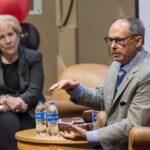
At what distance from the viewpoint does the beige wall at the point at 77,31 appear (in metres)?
4.59

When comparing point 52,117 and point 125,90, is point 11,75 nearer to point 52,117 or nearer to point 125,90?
point 52,117

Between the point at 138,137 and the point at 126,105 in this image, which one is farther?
the point at 126,105

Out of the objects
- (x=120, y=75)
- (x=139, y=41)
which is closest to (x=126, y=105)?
(x=120, y=75)

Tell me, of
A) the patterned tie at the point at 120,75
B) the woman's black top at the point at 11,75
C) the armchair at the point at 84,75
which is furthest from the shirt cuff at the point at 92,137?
the woman's black top at the point at 11,75

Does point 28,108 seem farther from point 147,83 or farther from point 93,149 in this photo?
→ point 147,83

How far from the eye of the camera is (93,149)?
111 inches

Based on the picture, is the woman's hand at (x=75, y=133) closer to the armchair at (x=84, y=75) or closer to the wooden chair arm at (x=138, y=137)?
the wooden chair arm at (x=138, y=137)

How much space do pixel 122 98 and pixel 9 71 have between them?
1331mm

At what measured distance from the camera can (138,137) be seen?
2422 millimetres

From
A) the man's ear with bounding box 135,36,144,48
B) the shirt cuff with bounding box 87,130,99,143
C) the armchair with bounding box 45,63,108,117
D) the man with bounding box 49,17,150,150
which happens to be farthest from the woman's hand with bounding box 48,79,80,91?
the armchair with bounding box 45,63,108,117

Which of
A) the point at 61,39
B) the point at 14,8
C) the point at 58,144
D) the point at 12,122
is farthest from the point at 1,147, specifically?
the point at 61,39

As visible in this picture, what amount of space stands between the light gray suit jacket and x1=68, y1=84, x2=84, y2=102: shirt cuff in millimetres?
155

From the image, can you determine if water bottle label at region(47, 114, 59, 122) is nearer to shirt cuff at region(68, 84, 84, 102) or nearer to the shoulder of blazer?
shirt cuff at region(68, 84, 84, 102)

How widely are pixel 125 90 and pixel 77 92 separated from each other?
0.32 m
